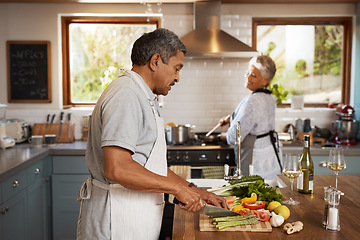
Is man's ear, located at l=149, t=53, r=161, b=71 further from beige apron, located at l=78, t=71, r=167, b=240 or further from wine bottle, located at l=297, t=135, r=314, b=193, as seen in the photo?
wine bottle, located at l=297, t=135, r=314, b=193

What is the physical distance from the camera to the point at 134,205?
2004 millimetres

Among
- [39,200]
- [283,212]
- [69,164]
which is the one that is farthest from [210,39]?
[283,212]

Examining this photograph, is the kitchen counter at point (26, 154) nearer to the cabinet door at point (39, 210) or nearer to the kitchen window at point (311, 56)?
the cabinet door at point (39, 210)

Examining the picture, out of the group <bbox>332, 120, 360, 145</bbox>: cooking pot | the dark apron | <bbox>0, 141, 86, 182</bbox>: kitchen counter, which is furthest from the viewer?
<bbox>332, 120, 360, 145</bbox>: cooking pot

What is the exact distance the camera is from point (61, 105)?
16.3 ft

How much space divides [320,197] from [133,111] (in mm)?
1168

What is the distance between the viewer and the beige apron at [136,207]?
6.49 feet

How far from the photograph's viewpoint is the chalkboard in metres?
4.86

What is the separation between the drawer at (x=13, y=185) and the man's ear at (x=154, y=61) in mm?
1787

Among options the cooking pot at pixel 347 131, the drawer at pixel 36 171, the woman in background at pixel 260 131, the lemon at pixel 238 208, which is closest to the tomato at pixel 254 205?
the lemon at pixel 238 208

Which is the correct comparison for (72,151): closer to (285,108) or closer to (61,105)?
(61,105)

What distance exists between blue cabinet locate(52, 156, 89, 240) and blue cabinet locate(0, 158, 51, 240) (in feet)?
0.22

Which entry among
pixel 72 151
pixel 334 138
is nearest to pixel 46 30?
pixel 72 151

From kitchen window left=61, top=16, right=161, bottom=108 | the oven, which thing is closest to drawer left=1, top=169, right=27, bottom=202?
the oven
